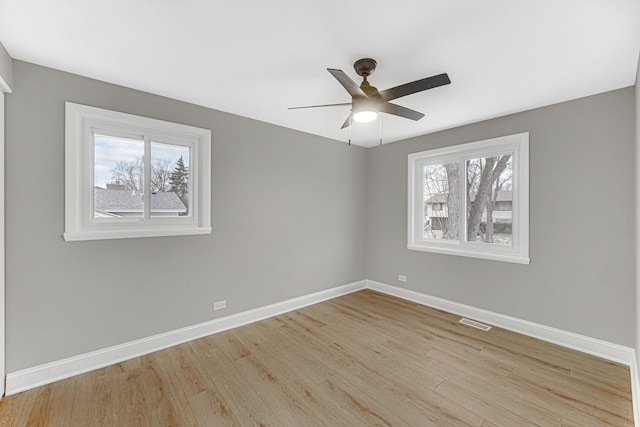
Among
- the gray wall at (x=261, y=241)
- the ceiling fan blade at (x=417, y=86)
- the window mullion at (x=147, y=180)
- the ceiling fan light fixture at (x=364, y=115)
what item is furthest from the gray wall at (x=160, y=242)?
the ceiling fan blade at (x=417, y=86)

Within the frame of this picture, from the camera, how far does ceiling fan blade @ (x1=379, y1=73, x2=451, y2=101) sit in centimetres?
186

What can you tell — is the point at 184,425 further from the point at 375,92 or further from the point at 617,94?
the point at 617,94

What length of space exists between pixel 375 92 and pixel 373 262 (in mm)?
3092

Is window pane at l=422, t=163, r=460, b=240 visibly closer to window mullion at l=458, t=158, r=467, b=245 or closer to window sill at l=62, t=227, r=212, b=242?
window mullion at l=458, t=158, r=467, b=245

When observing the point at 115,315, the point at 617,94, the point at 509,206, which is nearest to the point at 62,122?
the point at 115,315

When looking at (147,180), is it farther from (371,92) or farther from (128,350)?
(371,92)

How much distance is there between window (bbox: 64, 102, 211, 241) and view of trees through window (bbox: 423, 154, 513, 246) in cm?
307

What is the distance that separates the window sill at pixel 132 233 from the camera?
229 centimetres

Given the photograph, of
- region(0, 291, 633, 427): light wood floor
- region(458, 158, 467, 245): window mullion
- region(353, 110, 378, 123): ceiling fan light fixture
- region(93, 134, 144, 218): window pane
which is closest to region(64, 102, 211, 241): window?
region(93, 134, 144, 218): window pane

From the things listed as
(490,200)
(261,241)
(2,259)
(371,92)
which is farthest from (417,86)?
(2,259)

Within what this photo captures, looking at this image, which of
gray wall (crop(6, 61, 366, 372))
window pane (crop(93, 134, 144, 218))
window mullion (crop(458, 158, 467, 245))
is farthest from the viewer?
window mullion (crop(458, 158, 467, 245))

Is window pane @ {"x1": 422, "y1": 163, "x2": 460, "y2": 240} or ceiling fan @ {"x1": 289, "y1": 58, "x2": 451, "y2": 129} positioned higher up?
ceiling fan @ {"x1": 289, "y1": 58, "x2": 451, "y2": 129}

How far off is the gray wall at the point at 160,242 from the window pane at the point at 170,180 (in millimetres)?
281

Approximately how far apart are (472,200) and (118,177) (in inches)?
158
